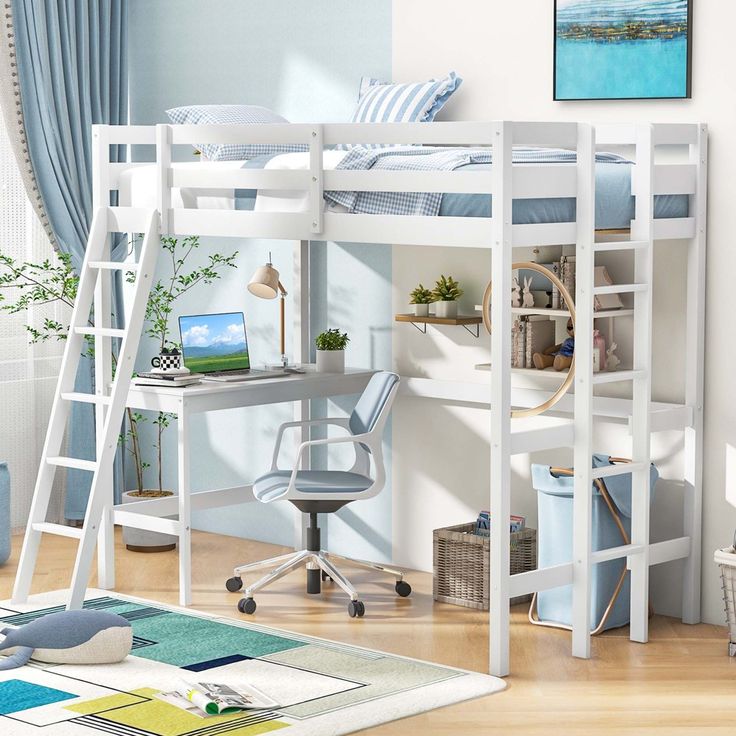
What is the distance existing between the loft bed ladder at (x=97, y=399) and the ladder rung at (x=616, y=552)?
1.66 metres

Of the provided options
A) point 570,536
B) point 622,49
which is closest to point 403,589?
point 570,536

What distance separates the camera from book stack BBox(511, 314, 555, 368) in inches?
193

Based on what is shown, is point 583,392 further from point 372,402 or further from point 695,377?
point 372,402

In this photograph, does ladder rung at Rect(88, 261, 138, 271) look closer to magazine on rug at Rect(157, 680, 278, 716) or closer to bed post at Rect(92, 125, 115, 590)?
bed post at Rect(92, 125, 115, 590)

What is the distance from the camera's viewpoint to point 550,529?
15.6 feet

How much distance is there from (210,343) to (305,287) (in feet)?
1.74

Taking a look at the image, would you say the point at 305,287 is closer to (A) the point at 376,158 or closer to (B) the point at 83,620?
(A) the point at 376,158

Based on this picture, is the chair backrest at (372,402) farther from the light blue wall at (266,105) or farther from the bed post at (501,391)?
the bed post at (501,391)

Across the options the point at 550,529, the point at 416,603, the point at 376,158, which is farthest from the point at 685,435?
the point at 376,158

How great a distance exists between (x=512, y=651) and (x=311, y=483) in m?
0.96

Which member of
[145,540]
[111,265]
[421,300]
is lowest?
[145,540]

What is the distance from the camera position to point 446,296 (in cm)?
524

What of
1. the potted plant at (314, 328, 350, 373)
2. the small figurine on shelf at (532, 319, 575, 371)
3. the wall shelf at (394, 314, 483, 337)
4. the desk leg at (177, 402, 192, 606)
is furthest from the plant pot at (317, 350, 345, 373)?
the small figurine on shelf at (532, 319, 575, 371)

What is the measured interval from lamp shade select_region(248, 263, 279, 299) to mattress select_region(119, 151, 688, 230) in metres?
0.51
